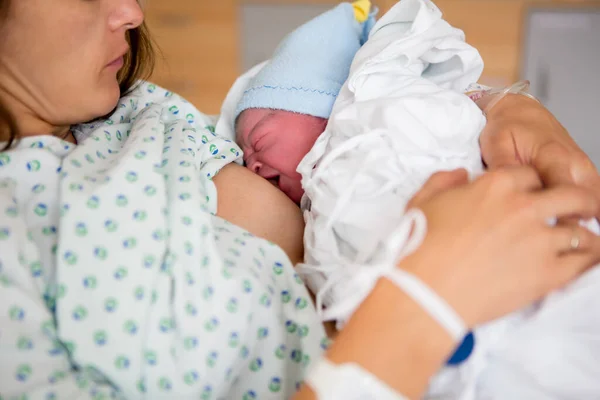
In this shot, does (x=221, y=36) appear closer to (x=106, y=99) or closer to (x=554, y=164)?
(x=106, y=99)

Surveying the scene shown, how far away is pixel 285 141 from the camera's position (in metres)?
1.02

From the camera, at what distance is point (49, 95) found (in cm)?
84

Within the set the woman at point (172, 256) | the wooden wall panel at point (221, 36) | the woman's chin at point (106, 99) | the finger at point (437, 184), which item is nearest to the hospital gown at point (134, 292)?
the woman at point (172, 256)

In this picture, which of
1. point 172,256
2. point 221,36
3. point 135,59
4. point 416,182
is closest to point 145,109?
point 135,59

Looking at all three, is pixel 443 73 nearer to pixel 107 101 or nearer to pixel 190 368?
pixel 107 101

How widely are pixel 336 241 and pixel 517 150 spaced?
0.98ft

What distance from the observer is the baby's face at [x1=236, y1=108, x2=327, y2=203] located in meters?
1.02

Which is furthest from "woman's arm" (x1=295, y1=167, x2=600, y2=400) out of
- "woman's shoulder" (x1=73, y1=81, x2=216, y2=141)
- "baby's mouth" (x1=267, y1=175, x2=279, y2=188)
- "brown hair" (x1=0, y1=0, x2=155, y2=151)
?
"brown hair" (x1=0, y1=0, x2=155, y2=151)

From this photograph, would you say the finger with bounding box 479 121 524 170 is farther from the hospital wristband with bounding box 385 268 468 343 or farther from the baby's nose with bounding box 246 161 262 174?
the baby's nose with bounding box 246 161 262 174

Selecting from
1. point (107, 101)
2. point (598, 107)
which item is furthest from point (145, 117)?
point (598, 107)

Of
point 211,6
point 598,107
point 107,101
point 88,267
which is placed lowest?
point 598,107

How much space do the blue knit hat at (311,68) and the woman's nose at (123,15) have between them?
10.4 inches

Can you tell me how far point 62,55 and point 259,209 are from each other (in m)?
0.38

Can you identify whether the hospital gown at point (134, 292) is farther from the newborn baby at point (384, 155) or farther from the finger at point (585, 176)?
the finger at point (585, 176)
